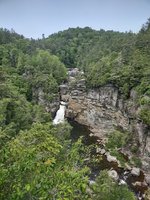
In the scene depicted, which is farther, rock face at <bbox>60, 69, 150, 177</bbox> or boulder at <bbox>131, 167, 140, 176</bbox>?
rock face at <bbox>60, 69, 150, 177</bbox>

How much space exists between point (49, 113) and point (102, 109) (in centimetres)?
1004

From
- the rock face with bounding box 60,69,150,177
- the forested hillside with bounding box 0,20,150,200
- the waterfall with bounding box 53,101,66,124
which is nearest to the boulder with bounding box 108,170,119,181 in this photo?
the forested hillside with bounding box 0,20,150,200

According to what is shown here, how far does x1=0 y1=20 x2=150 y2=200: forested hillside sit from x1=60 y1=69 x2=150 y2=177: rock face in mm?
1678

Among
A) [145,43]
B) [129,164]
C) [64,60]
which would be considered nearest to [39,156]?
[129,164]

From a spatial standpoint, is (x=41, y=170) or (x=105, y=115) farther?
(x=105, y=115)

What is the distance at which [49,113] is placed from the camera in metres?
57.5

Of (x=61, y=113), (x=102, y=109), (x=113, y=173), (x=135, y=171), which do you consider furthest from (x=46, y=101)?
(x=113, y=173)

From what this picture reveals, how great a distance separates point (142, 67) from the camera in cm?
5753

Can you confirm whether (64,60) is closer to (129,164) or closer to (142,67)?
(142,67)

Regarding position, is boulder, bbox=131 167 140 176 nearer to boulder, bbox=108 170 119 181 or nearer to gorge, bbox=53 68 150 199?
gorge, bbox=53 68 150 199

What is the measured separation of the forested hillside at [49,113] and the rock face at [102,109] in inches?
66.0

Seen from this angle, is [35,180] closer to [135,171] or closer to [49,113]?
[135,171]

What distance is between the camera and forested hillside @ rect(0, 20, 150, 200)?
781 centimetres

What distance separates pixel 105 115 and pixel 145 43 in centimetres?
1699
